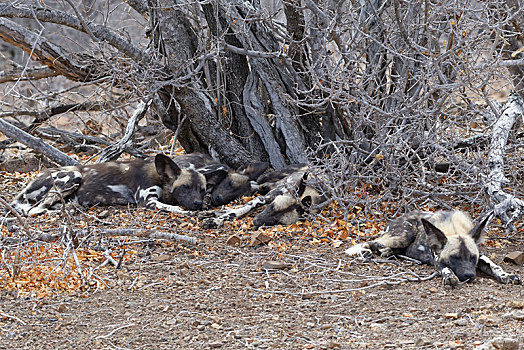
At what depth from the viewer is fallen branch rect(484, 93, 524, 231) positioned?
5215 mm

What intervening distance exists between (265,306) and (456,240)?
1.66 metres

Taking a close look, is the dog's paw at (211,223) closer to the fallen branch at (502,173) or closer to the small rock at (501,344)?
the fallen branch at (502,173)

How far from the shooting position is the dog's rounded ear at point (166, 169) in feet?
24.3

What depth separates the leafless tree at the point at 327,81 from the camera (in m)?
6.05

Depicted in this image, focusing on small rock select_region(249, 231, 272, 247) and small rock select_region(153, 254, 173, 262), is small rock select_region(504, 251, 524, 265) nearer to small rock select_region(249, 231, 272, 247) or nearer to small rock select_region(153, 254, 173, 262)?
small rock select_region(249, 231, 272, 247)

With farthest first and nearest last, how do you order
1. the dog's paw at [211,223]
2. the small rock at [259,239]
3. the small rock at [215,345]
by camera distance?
the dog's paw at [211,223] → the small rock at [259,239] → the small rock at [215,345]

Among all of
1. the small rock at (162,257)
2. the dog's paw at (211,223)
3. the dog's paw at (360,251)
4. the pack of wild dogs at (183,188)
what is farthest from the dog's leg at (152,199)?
the dog's paw at (360,251)

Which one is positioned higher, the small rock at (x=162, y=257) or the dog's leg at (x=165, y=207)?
the small rock at (x=162, y=257)

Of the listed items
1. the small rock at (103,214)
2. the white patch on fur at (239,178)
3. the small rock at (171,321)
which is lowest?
the small rock at (103,214)

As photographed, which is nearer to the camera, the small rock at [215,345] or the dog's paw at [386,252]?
the small rock at [215,345]

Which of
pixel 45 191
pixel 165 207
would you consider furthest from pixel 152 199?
pixel 45 191

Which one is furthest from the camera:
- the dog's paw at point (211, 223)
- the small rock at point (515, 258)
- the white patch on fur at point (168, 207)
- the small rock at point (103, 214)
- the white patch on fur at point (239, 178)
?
the white patch on fur at point (239, 178)

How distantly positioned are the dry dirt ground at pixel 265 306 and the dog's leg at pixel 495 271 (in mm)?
73

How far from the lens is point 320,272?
498cm
